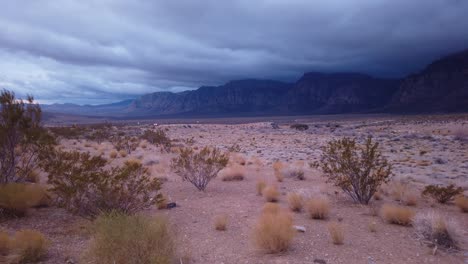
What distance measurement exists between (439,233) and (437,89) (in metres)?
185

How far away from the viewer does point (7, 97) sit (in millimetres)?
10016

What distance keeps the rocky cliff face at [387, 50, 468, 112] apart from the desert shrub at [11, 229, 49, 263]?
150222 mm

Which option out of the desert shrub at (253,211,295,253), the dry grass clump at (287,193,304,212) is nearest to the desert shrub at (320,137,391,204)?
the dry grass clump at (287,193,304,212)

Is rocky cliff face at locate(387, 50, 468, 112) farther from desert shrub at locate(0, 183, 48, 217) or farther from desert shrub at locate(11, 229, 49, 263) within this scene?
desert shrub at locate(11, 229, 49, 263)

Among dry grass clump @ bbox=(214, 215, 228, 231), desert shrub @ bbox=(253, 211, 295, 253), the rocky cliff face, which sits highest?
the rocky cliff face

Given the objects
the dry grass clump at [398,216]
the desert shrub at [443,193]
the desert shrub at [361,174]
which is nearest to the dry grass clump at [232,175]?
the desert shrub at [361,174]

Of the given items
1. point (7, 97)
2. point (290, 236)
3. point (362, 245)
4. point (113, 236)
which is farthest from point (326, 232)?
point (7, 97)

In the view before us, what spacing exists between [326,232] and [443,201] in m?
5.63

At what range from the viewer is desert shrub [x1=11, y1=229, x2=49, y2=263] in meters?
5.91

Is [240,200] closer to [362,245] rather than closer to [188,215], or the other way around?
[188,215]

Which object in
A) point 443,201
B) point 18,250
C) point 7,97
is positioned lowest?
point 443,201

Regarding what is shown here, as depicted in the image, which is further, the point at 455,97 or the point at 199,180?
the point at 455,97

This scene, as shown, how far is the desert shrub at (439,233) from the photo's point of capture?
6895 mm

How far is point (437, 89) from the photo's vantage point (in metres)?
164
